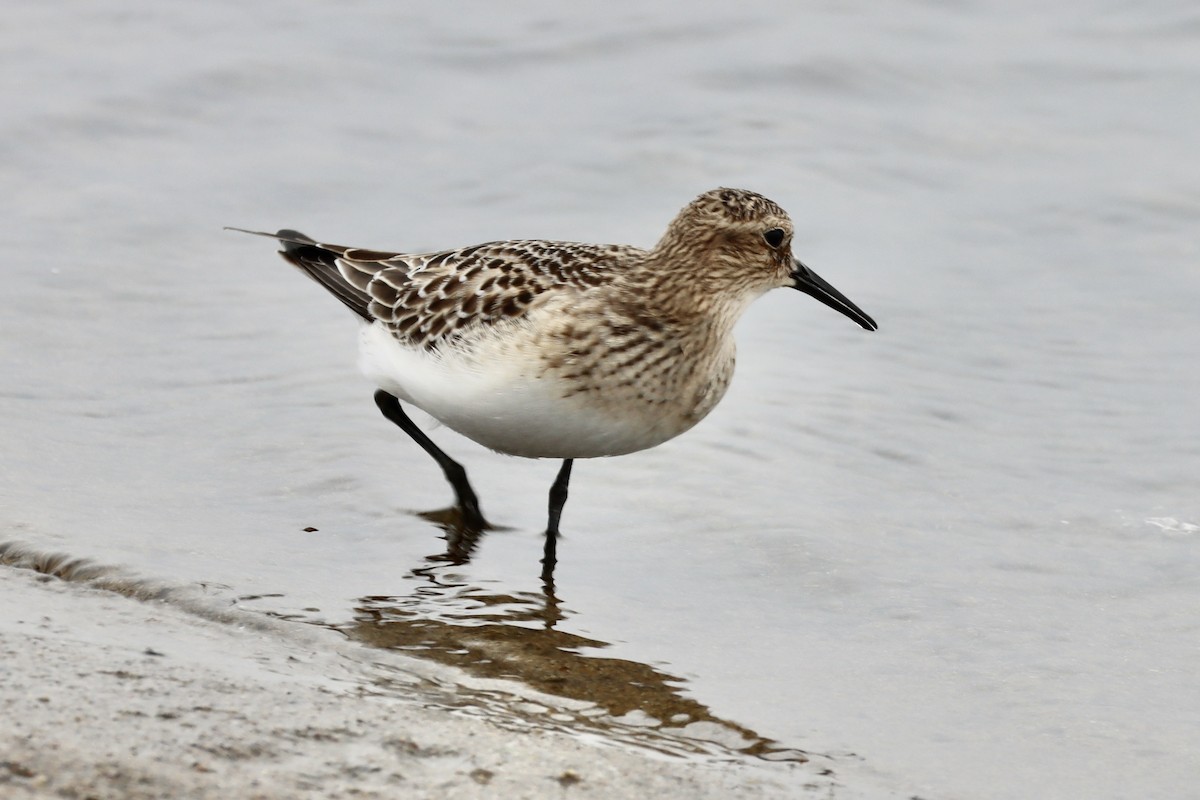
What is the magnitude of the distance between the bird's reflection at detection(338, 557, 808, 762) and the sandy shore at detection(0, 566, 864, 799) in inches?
7.7

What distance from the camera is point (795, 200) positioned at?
12102 mm

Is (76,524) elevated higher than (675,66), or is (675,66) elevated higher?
(675,66)

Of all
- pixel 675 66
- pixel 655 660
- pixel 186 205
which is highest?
pixel 675 66

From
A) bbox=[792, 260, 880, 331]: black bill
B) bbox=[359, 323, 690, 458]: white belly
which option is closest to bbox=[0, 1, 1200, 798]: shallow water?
bbox=[359, 323, 690, 458]: white belly

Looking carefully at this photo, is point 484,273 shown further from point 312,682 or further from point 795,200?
point 795,200

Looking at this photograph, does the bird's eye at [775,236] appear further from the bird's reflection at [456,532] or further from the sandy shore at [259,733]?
the sandy shore at [259,733]

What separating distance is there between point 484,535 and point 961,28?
9.59 meters

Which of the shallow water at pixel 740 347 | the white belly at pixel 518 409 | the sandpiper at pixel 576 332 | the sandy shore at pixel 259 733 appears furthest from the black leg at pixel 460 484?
the sandy shore at pixel 259 733

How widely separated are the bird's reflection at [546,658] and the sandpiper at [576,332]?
0.57m

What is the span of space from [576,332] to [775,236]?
3.52 ft

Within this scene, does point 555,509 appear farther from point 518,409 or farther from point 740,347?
point 740,347

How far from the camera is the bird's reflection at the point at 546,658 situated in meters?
5.33

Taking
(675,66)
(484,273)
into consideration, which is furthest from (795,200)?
(484,273)

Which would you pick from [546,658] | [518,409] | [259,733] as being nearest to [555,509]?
[518,409]
